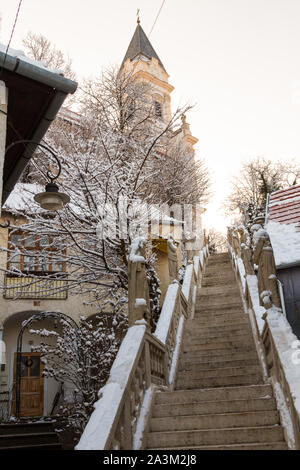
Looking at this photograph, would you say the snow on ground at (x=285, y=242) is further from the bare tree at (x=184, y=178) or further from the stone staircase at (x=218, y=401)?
the bare tree at (x=184, y=178)

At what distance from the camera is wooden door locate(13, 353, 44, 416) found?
16.0m

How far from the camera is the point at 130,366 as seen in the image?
19.4 ft

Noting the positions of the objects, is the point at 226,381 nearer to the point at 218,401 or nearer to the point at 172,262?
the point at 218,401

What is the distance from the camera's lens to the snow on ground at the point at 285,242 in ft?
34.0

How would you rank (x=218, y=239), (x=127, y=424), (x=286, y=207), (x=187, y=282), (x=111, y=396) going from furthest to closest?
1. (x=218, y=239)
2. (x=187, y=282)
3. (x=286, y=207)
4. (x=127, y=424)
5. (x=111, y=396)

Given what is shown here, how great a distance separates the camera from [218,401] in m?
6.52

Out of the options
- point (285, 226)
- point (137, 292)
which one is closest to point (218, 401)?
point (137, 292)

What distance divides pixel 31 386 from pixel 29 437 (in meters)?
4.84

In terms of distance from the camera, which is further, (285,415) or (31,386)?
(31,386)

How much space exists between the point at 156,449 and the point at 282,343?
85.1 inches

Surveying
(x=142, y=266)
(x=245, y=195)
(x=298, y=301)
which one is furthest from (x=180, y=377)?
(x=245, y=195)

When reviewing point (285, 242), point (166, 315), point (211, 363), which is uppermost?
point (285, 242)

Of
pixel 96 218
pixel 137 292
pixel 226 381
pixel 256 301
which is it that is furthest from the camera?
pixel 96 218

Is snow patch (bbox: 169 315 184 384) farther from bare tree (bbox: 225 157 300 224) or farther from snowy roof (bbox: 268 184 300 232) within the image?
bare tree (bbox: 225 157 300 224)
